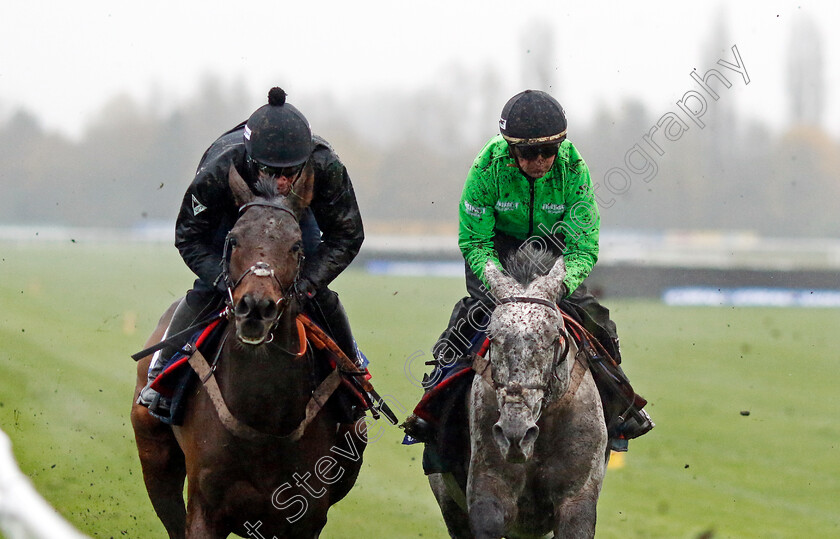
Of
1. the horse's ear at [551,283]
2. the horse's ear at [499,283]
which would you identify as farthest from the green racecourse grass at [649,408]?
the horse's ear at [551,283]

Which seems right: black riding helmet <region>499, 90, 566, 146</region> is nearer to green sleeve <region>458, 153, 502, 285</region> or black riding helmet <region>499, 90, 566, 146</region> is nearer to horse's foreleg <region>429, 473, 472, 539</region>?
green sleeve <region>458, 153, 502, 285</region>

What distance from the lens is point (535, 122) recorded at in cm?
493

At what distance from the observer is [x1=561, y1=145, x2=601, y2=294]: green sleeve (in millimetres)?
5125

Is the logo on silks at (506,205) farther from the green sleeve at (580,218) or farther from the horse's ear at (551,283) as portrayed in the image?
the horse's ear at (551,283)

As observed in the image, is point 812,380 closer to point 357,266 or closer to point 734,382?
point 734,382

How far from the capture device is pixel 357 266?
30.2 meters

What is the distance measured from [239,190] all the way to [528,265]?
1273 mm

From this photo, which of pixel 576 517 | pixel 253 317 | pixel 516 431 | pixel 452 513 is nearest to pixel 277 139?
pixel 253 317

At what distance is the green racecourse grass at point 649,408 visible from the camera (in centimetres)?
787

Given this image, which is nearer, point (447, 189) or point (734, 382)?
point (734, 382)

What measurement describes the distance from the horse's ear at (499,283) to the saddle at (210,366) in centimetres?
81

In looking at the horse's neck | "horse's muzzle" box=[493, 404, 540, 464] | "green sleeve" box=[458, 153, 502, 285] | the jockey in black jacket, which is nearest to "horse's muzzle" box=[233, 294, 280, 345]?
the horse's neck

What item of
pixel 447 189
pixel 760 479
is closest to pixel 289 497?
pixel 760 479

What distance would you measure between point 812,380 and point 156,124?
98.2 ft
